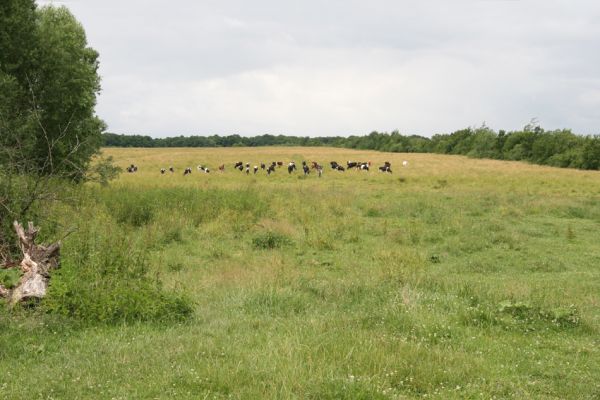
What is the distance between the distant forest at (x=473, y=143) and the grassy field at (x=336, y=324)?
56337mm

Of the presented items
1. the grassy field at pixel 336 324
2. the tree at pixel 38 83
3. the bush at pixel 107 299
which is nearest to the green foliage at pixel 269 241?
the grassy field at pixel 336 324

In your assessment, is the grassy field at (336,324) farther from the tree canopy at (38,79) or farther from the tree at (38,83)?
the tree canopy at (38,79)

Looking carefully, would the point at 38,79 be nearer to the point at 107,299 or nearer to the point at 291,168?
the point at 107,299

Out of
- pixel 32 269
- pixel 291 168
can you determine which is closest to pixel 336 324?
pixel 32 269

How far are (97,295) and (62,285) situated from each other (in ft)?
1.73

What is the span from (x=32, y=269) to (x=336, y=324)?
470 cm

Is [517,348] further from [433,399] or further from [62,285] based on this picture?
[62,285]

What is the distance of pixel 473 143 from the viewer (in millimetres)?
89188

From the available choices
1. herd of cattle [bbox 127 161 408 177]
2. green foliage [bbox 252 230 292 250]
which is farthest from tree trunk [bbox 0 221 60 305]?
herd of cattle [bbox 127 161 408 177]

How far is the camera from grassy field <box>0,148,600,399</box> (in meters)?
5.36

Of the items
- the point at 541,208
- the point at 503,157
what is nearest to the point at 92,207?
the point at 541,208

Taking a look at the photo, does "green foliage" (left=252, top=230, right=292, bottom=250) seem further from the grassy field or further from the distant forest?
the distant forest

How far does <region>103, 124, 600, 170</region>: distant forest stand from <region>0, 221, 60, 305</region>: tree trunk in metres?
68.8

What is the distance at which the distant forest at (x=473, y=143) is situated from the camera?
68.2 m
